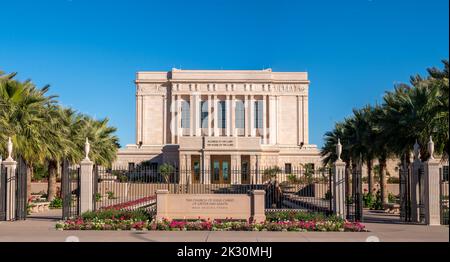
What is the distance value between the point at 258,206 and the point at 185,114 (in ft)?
208

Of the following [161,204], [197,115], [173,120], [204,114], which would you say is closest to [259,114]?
[204,114]

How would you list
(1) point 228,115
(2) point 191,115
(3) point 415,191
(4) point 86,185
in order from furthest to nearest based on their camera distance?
(1) point 228,115 → (2) point 191,115 → (4) point 86,185 → (3) point 415,191

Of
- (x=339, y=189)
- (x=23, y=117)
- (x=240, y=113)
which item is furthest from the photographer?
(x=240, y=113)

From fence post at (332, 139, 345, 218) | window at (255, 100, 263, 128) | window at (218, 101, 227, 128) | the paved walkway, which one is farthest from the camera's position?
window at (218, 101, 227, 128)

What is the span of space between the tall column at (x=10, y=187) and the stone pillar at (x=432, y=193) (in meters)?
15.8

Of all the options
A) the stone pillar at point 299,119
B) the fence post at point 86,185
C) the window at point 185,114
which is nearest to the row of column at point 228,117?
the window at point 185,114

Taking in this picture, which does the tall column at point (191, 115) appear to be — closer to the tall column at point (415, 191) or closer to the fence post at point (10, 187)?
the fence post at point (10, 187)

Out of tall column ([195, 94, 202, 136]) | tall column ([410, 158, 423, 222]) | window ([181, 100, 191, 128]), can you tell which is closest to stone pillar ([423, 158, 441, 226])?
tall column ([410, 158, 423, 222])

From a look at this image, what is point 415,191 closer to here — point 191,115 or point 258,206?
point 258,206

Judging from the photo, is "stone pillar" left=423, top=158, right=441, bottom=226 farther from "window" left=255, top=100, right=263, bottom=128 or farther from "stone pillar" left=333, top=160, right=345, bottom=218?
"window" left=255, top=100, right=263, bottom=128

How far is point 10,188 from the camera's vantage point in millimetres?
23672

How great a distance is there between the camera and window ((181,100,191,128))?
83812 mm

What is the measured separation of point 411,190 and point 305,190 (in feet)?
84.8

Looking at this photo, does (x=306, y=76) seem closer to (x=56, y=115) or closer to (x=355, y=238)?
(x=56, y=115)
